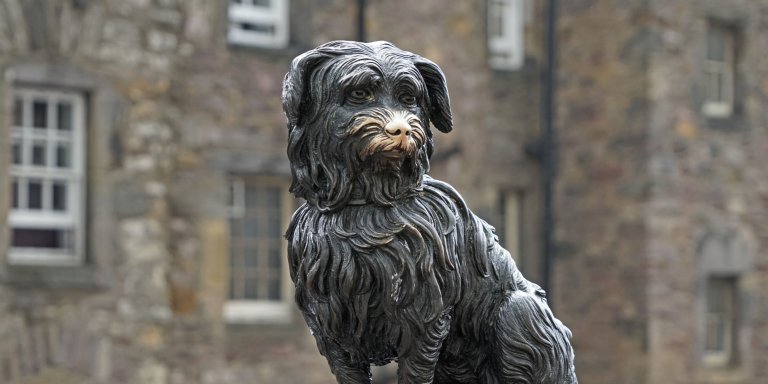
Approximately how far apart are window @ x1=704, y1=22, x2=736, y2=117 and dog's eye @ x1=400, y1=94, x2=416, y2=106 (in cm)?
1444

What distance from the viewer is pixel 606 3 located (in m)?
17.3

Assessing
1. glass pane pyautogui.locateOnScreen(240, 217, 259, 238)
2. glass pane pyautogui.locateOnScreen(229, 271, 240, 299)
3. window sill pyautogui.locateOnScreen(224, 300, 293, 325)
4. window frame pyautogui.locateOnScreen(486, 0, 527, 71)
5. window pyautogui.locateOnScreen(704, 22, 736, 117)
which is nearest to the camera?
window sill pyautogui.locateOnScreen(224, 300, 293, 325)

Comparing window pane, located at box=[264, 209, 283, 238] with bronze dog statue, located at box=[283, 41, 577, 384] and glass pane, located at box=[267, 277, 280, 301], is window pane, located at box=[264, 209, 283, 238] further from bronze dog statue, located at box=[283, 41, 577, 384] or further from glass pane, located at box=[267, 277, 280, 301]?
bronze dog statue, located at box=[283, 41, 577, 384]

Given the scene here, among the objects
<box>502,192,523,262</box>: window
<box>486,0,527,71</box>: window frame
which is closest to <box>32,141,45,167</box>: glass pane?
<box>486,0,527,71</box>: window frame

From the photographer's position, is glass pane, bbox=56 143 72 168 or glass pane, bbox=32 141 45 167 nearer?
glass pane, bbox=32 141 45 167

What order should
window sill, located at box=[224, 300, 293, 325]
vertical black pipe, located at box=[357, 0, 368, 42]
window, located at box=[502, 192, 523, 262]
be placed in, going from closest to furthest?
window sill, located at box=[224, 300, 293, 325]
vertical black pipe, located at box=[357, 0, 368, 42]
window, located at box=[502, 192, 523, 262]

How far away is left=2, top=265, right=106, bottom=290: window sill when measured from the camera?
1284 cm

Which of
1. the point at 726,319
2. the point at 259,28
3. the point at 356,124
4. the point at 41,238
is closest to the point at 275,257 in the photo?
the point at 259,28

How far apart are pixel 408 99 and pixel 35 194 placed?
402 inches

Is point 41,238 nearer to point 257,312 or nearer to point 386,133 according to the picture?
point 257,312

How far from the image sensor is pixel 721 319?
1789 centimetres

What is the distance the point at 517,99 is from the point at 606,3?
5.81 feet

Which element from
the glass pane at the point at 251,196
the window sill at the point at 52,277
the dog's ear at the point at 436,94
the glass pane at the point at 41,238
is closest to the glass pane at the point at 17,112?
the glass pane at the point at 41,238

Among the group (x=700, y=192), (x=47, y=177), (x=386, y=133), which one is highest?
(x=386, y=133)
